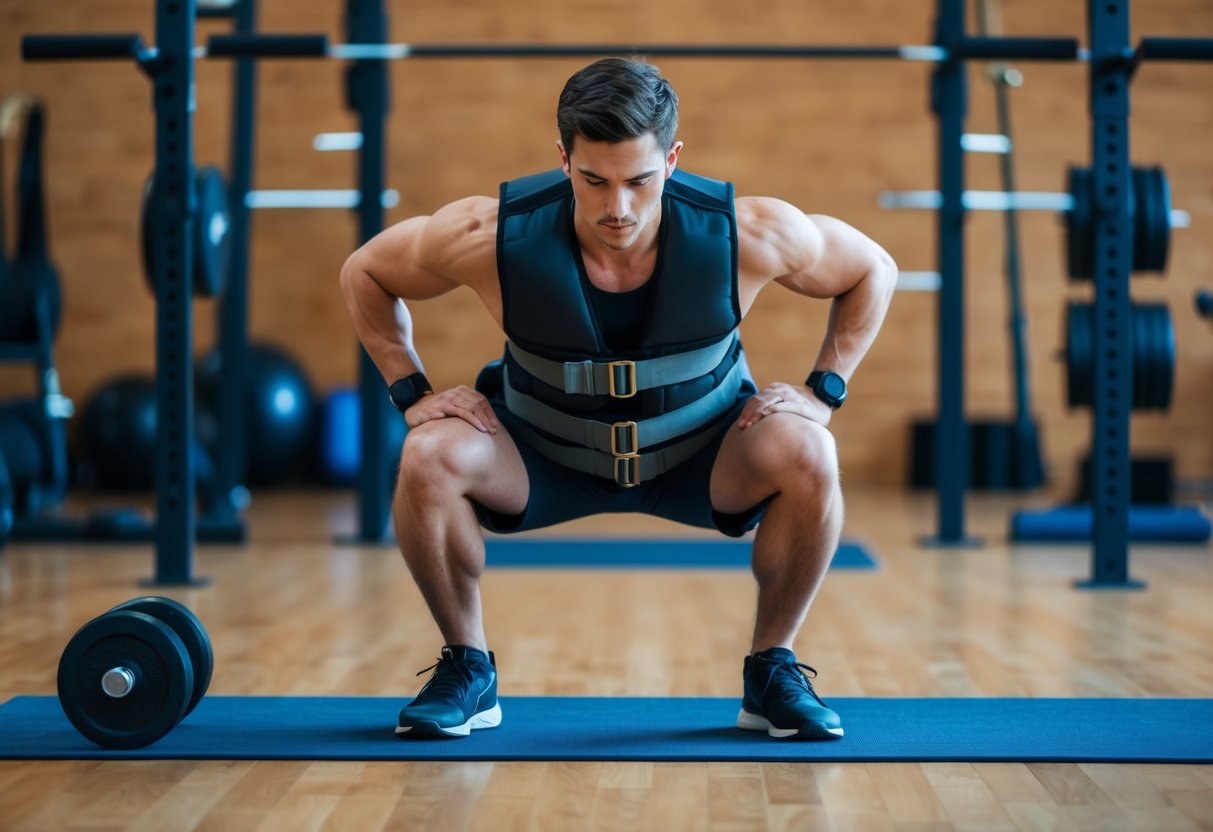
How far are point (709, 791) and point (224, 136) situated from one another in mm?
6224

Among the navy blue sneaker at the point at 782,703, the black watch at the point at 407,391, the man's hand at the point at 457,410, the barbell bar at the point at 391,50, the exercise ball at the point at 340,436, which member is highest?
the barbell bar at the point at 391,50

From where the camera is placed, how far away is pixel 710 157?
7.24 meters

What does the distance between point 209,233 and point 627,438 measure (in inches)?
99.5

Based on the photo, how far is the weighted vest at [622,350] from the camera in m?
2.11

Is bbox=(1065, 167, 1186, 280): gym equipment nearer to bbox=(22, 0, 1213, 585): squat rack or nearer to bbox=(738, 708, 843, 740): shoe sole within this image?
bbox=(22, 0, 1213, 585): squat rack

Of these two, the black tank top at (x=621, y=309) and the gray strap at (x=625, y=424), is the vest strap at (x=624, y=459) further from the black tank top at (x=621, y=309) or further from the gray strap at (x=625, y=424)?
the black tank top at (x=621, y=309)

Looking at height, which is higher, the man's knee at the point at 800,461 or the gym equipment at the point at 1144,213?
the gym equipment at the point at 1144,213

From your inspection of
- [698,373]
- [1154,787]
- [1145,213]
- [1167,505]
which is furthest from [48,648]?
[1167,505]

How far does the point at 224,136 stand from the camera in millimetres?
7348

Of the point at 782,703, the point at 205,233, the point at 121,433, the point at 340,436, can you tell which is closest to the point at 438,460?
the point at 782,703

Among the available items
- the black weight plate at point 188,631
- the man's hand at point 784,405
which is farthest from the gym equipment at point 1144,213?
the black weight plate at point 188,631

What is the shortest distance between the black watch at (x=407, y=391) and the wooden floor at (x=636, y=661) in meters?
0.54

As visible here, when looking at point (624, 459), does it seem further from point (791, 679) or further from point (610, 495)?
point (791, 679)

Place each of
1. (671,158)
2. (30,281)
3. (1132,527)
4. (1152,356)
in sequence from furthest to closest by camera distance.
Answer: (30,281) < (1132,527) < (1152,356) < (671,158)
